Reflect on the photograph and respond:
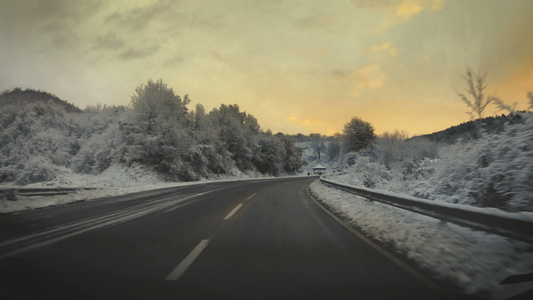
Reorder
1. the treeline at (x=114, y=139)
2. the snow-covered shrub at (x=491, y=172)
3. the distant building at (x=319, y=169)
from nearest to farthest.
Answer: the snow-covered shrub at (x=491, y=172) < the treeline at (x=114, y=139) < the distant building at (x=319, y=169)

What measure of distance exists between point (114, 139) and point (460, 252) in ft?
A: 123

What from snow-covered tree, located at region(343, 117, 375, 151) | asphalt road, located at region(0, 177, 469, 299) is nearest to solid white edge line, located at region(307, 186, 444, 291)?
asphalt road, located at region(0, 177, 469, 299)

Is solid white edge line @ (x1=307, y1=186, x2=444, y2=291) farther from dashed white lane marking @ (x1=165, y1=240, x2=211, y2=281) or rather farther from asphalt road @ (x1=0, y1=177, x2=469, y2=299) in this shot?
dashed white lane marking @ (x1=165, y1=240, x2=211, y2=281)

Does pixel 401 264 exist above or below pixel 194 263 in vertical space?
below

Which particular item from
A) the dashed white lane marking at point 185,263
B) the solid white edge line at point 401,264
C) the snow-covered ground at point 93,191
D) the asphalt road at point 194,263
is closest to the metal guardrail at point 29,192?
the snow-covered ground at point 93,191

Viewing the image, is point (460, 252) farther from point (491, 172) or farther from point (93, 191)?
point (93, 191)

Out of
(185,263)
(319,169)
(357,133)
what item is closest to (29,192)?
(185,263)

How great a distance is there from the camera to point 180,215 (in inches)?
353

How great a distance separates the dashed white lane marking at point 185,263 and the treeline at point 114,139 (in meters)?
29.8

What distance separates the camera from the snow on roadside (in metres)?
3.37

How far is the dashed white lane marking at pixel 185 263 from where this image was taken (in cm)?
372

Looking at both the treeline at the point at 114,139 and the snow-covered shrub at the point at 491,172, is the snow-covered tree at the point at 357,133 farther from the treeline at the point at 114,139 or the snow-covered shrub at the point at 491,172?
the snow-covered shrub at the point at 491,172

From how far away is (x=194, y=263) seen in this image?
14.1 feet

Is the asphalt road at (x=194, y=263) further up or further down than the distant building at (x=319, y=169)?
further down
